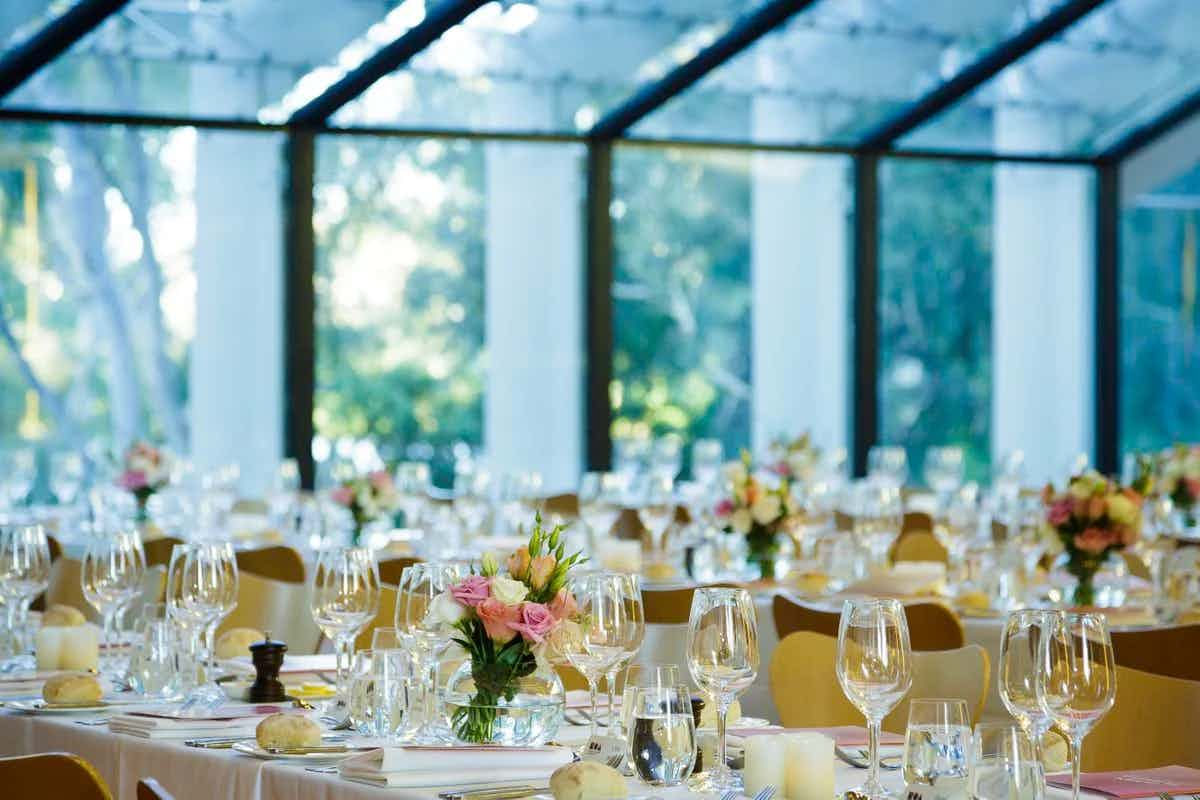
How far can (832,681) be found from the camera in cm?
369

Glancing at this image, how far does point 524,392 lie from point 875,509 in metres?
4.22

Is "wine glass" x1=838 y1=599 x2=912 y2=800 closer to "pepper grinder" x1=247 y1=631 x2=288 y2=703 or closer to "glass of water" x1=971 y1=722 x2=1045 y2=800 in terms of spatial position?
"glass of water" x1=971 y1=722 x2=1045 y2=800

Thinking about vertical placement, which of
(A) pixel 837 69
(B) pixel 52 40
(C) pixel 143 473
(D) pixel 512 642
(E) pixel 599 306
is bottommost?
(D) pixel 512 642

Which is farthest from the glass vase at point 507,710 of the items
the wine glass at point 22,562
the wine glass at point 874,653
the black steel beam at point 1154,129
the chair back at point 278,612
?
the black steel beam at point 1154,129

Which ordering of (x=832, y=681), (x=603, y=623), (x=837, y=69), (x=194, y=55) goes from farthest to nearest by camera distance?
(x=837, y=69) → (x=194, y=55) → (x=832, y=681) → (x=603, y=623)

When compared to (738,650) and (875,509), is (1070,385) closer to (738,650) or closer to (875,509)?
(875,509)

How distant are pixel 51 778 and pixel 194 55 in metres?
6.83

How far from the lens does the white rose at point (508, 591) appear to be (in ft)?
9.55

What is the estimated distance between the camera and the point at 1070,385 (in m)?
11.5

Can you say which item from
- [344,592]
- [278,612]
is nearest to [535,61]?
[278,612]

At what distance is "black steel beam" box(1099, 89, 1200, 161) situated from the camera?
36.1ft

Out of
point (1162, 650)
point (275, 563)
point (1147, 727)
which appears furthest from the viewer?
point (275, 563)

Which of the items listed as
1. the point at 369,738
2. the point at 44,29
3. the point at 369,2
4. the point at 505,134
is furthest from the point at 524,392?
the point at 369,738

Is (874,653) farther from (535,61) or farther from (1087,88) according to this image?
(1087,88)
